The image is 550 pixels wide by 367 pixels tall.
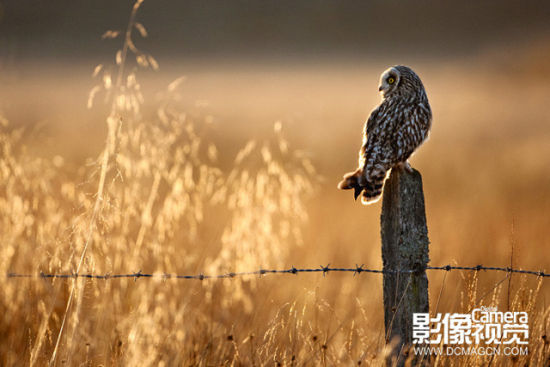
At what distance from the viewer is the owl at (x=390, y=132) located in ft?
A: 11.4

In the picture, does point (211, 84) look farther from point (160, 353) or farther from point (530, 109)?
point (160, 353)

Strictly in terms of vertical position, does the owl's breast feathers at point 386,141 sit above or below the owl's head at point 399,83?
below

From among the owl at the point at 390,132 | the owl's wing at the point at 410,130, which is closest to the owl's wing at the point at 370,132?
the owl at the point at 390,132

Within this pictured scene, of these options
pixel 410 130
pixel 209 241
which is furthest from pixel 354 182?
pixel 209 241

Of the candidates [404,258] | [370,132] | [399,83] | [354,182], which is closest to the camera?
[404,258]

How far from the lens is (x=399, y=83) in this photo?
13.5 feet

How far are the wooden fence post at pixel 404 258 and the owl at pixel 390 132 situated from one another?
658mm

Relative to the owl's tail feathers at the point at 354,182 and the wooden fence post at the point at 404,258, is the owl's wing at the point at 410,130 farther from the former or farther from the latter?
the wooden fence post at the point at 404,258

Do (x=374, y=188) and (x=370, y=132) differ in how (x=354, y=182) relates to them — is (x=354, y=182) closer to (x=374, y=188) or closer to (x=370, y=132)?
(x=374, y=188)

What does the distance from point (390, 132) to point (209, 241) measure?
91.8 inches

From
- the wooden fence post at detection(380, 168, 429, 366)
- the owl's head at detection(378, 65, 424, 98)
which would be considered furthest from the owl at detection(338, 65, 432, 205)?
the wooden fence post at detection(380, 168, 429, 366)

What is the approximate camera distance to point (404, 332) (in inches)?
107

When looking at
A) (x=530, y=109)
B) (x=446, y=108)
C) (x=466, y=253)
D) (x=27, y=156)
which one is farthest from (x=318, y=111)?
(x=27, y=156)

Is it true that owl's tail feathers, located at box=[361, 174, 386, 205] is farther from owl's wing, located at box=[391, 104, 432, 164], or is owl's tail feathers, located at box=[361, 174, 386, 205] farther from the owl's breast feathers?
owl's wing, located at box=[391, 104, 432, 164]
